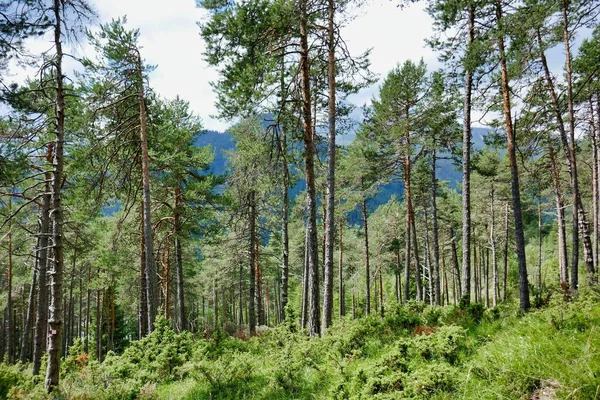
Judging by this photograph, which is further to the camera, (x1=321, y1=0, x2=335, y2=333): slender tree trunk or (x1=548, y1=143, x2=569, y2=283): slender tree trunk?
(x1=548, y1=143, x2=569, y2=283): slender tree trunk

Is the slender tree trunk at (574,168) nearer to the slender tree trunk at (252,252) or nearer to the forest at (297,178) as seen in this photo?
the forest at (297,178)

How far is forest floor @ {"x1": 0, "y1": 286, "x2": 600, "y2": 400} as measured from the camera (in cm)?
365

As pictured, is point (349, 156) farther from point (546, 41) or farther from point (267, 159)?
point (546, 41)

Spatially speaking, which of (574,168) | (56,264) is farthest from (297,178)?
(574,168)

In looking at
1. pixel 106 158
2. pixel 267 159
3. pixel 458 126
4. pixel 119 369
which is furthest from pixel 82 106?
pixel 458 126

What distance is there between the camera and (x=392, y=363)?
16.6 feet

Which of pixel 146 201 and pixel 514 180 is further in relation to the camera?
pixel 146 201

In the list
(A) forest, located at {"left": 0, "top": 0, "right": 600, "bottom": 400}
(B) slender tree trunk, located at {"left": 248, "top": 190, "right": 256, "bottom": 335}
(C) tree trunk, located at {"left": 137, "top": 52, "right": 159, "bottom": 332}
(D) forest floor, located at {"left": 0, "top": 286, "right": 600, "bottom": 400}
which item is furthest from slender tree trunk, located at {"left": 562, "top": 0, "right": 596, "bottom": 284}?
(C) tree trunk, located at {"left": 137, "top": 52, "right": 159, "bottom": 332}

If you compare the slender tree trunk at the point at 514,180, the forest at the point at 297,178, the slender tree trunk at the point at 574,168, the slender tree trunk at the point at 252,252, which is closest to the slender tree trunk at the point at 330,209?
the forest at the point at 297,178

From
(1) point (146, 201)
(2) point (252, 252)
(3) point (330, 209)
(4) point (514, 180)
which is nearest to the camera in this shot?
(3) point (330, 209)

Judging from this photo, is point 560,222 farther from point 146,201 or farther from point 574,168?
point 146,201

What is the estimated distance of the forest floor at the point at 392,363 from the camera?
3.65 meters

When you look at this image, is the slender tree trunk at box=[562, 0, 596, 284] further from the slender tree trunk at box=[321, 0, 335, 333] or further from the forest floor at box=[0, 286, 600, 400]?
the slender tree trunk at box=[321, 0, 335, 333]

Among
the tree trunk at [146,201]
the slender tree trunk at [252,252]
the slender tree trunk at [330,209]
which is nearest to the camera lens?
the slender tree trunk at [330,209]
